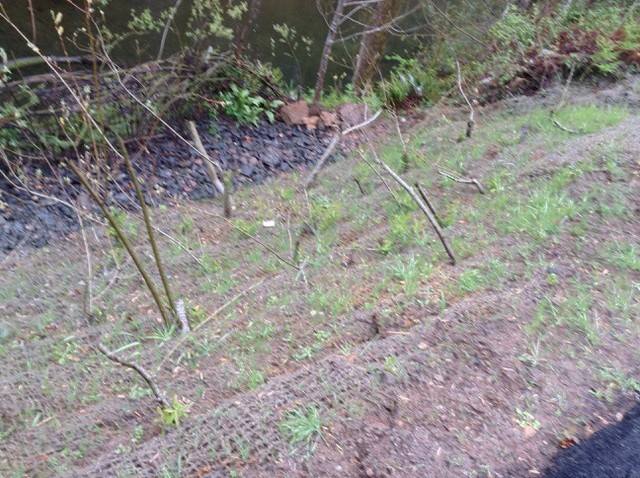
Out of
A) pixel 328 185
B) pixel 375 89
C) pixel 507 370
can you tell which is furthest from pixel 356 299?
pixel 375 89

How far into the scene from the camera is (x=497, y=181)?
213 inches

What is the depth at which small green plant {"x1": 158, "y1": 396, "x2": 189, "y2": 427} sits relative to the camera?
117 inches

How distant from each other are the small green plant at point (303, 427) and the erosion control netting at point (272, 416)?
0.9 inches

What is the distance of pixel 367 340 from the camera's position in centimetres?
347

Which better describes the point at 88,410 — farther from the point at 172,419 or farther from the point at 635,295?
the point at 635,295

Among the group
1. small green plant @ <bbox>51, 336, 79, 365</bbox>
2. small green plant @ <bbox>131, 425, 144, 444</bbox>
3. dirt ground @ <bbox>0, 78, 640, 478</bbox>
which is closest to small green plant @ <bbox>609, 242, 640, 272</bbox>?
dirt ground @ <bbox>0, 78, 640, 478</bbox>

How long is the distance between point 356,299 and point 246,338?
0.73 metres

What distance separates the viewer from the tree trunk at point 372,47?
10469mm

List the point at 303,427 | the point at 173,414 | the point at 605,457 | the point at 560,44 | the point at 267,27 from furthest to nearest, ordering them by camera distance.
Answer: the point at 267,27 → the point at 560,44 → the point at 173,414 → the point at 303,427 → the point at 605,457

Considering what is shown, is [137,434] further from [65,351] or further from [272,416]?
[65,351]

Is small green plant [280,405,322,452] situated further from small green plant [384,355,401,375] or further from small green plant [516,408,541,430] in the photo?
small green plant [516,408,541,430]

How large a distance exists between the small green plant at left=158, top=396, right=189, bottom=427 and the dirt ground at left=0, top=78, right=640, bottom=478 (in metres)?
0.02

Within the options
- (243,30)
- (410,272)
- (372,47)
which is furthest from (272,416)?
(372,47)

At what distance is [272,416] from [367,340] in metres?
0.81
